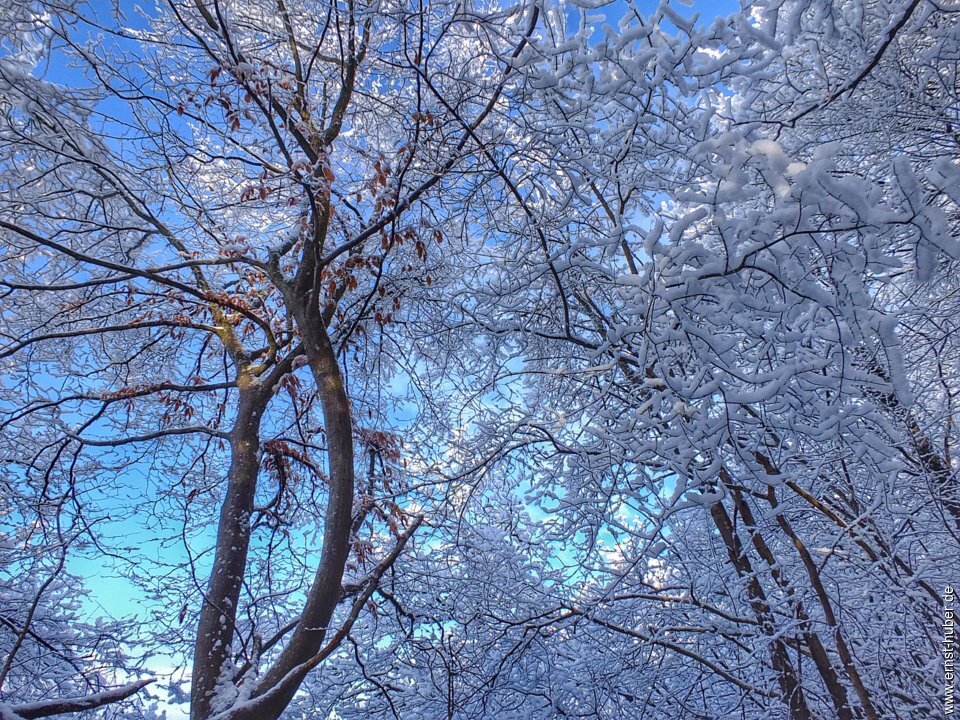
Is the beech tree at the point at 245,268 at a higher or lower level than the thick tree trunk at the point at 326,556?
higher

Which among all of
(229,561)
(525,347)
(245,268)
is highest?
(245,268)

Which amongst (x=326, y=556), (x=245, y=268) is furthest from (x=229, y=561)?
(x=245, y=268)

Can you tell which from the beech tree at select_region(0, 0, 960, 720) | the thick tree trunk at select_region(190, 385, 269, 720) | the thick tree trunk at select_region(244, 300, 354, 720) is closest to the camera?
the beech tree at select_region(0, 0, 960, 720)

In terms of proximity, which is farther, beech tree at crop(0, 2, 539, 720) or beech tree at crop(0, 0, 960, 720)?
beech tree at crop(0, 2, 539, 720)

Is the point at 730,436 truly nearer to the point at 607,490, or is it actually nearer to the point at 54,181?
the point at 607,490

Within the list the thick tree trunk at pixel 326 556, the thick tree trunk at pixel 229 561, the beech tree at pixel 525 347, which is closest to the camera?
the beech tree at pixel 525 347

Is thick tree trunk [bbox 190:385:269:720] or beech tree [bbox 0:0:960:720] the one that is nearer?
beech tree [bbox 0:0:960:720]

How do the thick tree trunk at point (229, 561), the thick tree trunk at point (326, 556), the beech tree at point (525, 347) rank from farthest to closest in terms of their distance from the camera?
the thick tree trunk at point (229, 561), the thick tree trunk at point (326, 556), the beech tree at point (525, 347)

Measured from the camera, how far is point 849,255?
171cm

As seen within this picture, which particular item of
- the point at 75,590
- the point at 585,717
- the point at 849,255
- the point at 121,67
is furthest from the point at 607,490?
the point at 75,590

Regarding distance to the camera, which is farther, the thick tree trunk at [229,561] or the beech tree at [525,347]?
the thick tree trunk at [229,561]

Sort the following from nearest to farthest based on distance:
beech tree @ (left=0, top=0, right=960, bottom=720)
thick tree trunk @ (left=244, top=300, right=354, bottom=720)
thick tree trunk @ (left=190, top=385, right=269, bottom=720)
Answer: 1. beech tree @ (left=0, top=0, right=960, bottom=720)
2. thick tree trunk @ (left=244, top=300, right=354, bottom=720)
3. thick tree trunk @ (left=190, top=385, right=269, bottom=720)

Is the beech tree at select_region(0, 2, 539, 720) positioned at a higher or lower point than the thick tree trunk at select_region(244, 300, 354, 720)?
higher

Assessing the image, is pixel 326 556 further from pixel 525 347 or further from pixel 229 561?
pixel 525 347
